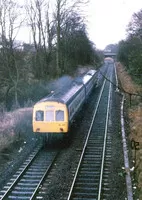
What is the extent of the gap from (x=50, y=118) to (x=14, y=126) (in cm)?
301

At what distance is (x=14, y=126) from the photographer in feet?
69.6

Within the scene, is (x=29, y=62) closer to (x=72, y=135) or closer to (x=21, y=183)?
(x=72, y=135)

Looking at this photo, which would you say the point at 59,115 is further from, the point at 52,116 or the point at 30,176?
the point at 30,176

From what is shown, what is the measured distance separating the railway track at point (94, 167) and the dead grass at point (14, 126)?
3.74 m

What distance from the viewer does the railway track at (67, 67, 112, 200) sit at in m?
13.4

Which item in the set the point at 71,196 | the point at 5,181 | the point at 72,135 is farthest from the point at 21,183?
the point at 72,135

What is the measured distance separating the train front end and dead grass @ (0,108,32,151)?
5.20 ft

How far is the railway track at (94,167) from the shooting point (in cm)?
1337

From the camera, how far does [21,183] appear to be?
14.4m

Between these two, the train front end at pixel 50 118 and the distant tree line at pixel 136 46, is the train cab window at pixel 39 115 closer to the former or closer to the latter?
the train front end at pixel 50 118

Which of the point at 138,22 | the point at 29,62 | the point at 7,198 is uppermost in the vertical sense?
the point at 138,22

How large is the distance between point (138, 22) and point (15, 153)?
26.7 m

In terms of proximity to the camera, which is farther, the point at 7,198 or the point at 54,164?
the point at 54,164

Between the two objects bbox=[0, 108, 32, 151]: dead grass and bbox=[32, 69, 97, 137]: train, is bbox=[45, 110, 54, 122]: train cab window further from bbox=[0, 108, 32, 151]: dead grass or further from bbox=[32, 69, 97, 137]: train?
bbox=[0, 108, 32, 151]: dead grass
